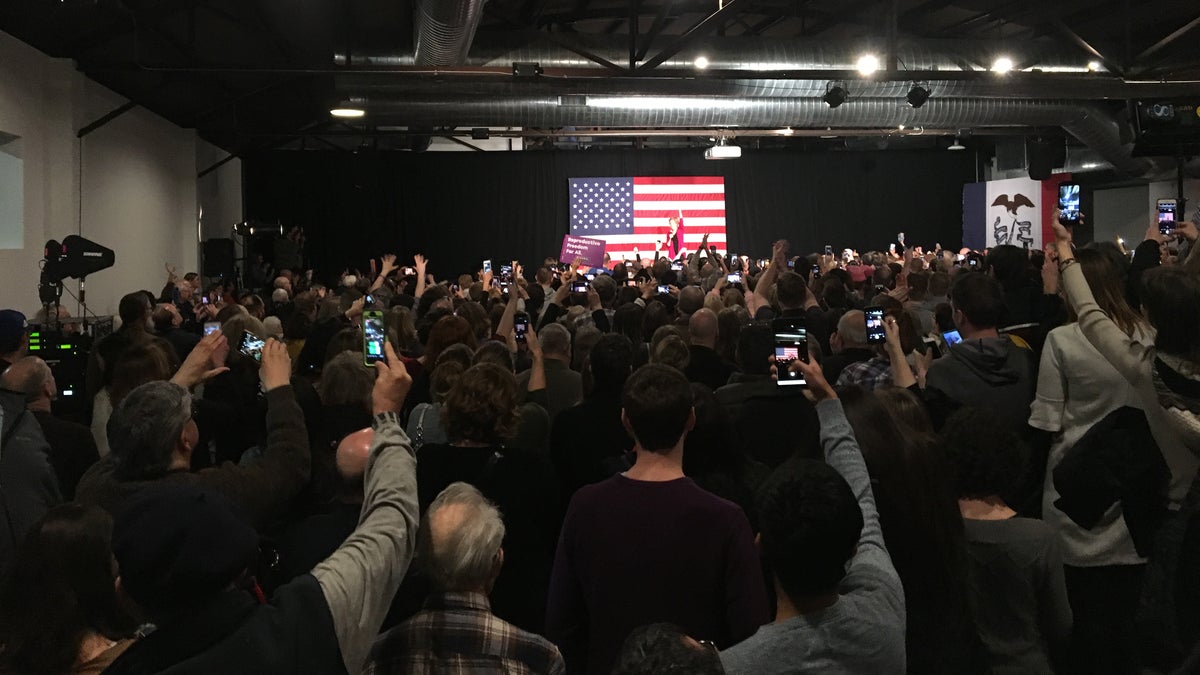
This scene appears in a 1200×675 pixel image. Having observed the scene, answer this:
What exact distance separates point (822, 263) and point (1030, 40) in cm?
452

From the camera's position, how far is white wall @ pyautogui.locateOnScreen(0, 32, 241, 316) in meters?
8.31

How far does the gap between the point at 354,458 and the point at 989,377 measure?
2394 millimetres

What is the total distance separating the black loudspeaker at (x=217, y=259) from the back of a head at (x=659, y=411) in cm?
1214

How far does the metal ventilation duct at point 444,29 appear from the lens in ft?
24.7

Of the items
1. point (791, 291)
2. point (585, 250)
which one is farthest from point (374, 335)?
point (585, 250)

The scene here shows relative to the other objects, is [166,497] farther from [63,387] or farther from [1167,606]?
[63,387]

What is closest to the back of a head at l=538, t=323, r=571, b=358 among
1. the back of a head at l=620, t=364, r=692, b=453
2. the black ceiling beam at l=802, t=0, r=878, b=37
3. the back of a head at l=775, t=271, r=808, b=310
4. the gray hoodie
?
the back of a head at l=775, t=271, r=808, b=310

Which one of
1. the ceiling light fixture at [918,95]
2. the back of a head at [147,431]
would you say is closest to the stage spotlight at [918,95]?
the ceiling light fixture at [918,95]

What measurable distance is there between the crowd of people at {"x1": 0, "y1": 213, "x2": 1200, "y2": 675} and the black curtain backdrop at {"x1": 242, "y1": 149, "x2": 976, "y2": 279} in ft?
47.5

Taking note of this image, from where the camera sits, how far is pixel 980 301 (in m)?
3.77

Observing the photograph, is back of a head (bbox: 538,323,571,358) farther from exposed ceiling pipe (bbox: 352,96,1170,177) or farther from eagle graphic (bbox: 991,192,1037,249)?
eagle graphic (bbox: 991,192,1037,249)

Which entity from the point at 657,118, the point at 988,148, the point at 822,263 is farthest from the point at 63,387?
the point at 988,148

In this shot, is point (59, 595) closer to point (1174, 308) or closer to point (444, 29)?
point (1174, 308)

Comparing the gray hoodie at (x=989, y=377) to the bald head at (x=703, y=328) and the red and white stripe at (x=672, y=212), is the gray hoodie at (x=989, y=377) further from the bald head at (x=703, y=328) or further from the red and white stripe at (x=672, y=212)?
the red and white stripe at (x=672, y=212)
